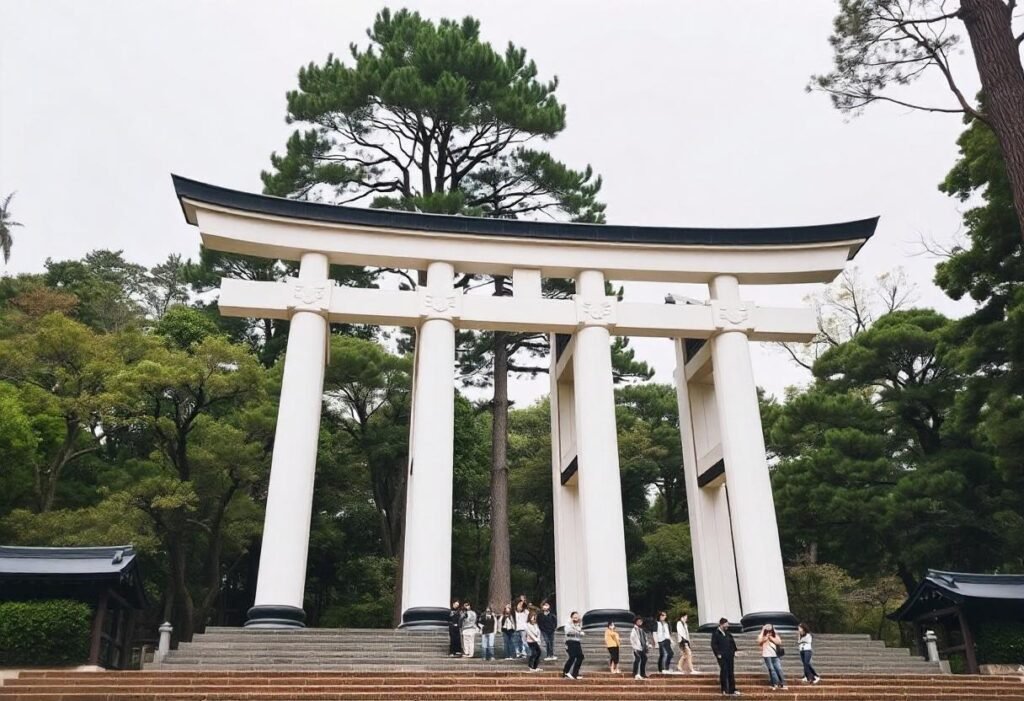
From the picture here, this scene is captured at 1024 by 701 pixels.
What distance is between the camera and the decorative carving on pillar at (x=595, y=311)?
50.6 feet

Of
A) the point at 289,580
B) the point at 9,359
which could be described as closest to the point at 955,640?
the point at 289,580

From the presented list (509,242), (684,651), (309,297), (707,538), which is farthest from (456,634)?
(509,242)

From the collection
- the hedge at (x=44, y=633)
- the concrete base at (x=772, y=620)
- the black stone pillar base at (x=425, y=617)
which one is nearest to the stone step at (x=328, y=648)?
the black stone pillar base at (x=425, y=617)

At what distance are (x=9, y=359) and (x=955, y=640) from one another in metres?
21.5

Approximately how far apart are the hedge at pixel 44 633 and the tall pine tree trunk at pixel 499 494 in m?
9.72

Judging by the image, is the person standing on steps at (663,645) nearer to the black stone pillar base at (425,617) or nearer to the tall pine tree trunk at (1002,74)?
the black stone pillar base at (425,617)

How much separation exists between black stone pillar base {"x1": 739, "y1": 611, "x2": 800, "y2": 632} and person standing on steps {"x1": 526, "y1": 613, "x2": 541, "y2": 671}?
14.3 feet

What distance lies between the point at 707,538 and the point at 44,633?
11.6 meters

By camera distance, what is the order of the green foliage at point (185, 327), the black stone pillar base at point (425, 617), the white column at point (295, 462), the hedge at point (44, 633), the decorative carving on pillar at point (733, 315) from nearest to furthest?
1. the hedge at point (44, 633)
2. the white column at point (295, 462)
3. the black stone pillar base at point (425, 617)
4. the decorative carving on pillar at point (733, 315)
5. the green foliage at point (185, 327)

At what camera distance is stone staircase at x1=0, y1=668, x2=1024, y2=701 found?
9117mm

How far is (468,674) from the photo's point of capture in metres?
10.5

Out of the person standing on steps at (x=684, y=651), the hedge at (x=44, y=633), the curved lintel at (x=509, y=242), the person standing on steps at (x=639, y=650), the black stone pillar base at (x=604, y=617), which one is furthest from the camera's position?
the curved lintel at (x=509, y=242)

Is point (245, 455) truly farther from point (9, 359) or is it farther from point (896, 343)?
point (896, 343)

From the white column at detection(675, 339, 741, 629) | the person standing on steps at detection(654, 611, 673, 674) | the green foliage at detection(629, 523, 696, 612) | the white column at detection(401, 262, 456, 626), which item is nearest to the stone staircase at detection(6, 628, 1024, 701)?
the person standing on steps at detection(654, 611, 673, 674)
